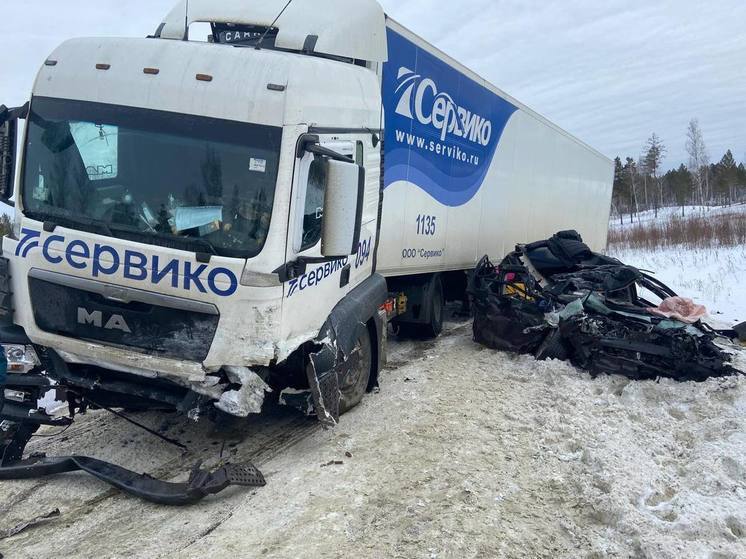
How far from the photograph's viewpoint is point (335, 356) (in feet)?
15.0

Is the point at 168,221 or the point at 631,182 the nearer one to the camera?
the point at 168,221

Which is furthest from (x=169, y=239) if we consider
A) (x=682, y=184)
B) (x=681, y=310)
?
(x=682, y=184)

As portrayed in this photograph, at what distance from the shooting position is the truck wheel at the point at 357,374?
5.33 m

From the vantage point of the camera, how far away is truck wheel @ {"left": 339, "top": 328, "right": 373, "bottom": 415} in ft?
17.5

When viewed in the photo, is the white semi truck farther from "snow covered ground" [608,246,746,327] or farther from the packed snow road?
"snow covered ground" [608,246,746,327]

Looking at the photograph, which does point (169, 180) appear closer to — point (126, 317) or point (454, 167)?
point (126, 317)

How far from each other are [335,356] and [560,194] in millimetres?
10385

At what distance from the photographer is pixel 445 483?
4.09m

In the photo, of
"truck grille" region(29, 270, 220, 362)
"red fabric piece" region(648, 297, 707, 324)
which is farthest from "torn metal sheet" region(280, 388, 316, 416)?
"red fabric piece" region(648, 297, 707, 324)

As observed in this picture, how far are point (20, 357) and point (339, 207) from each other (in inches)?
94.0

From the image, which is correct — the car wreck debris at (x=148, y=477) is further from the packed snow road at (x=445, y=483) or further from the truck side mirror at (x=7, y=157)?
the truck side mirror at (x=7, y=157)

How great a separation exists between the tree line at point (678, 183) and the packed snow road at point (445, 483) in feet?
205

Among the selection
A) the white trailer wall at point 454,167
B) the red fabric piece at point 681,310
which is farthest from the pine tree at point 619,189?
the red fabric piece at point 681,310

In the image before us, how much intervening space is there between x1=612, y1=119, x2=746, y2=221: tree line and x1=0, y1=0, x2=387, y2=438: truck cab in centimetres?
6451
